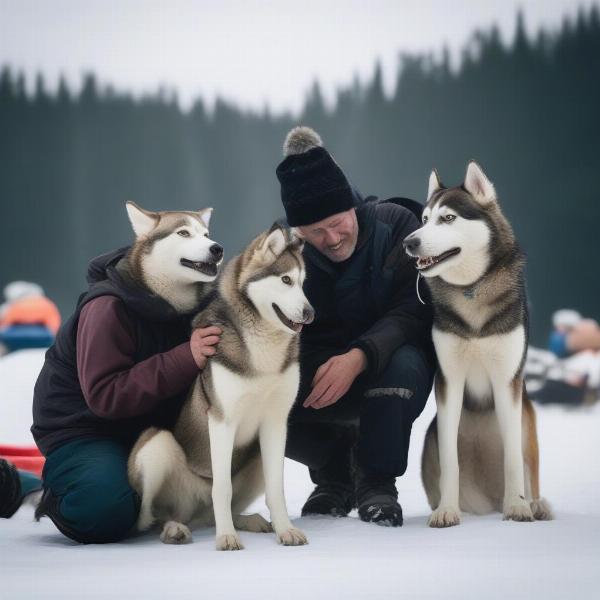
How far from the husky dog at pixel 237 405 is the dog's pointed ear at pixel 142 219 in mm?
215

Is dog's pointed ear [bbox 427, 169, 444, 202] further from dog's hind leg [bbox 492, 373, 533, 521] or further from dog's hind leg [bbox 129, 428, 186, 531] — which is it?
dog's hind leg [bbox 129, 428, 186, 531]

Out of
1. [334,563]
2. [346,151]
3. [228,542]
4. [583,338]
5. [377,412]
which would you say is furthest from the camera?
[346,151]

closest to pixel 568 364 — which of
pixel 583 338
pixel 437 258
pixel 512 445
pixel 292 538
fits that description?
pixel 583 338

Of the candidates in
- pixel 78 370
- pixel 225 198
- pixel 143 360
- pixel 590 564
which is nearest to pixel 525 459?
pixel 590 564

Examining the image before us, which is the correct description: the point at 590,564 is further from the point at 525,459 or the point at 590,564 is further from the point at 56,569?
the point at 56,569

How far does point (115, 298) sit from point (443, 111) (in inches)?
165

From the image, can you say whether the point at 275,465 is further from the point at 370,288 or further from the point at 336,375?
the point at 370,288

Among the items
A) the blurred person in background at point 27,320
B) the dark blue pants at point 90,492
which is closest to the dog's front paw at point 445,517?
the dark blue pants at point 90,492

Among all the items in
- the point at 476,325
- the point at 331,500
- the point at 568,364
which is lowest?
the point at 331,500

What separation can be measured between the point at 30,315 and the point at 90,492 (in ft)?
11.0

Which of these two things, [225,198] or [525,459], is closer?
[525,459]

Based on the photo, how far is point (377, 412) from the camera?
76.9 inches

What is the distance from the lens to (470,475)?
6.62ft

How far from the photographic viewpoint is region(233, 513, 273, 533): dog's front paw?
74.2 inches
